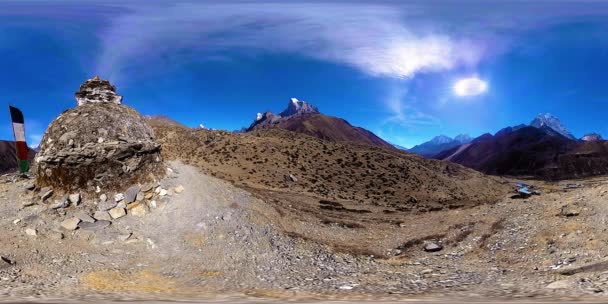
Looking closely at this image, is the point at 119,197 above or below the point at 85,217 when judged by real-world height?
above

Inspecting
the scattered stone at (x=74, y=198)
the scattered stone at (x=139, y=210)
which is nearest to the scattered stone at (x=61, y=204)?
the scattered stone at (x=74, y=198)

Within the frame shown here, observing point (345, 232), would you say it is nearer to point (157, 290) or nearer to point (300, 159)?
point (157, 290)

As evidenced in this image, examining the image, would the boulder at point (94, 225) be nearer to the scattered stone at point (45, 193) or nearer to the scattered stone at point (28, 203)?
the scattered stone at point (45, 193)

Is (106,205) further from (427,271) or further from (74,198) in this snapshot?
(427,271)

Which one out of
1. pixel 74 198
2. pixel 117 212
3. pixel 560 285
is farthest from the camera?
pixel 74 198

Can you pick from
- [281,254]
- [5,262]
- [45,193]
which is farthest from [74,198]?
[281,254]

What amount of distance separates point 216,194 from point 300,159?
195 ft

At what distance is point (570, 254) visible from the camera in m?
18.6

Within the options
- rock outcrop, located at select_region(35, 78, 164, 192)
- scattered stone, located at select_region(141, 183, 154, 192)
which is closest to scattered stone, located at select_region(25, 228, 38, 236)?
rock outcrop, located at select_region(35, 78, 164, 192)

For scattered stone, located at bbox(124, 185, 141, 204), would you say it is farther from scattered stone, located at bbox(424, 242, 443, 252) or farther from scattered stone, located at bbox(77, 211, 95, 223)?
scattered stone, located at bbox(424, 242, 443, 252)

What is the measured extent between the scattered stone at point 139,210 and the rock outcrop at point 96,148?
208cm

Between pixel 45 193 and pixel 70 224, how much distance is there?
388cm

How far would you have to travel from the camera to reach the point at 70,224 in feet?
67.1

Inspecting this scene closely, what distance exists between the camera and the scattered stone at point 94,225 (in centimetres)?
Answer: 2053
